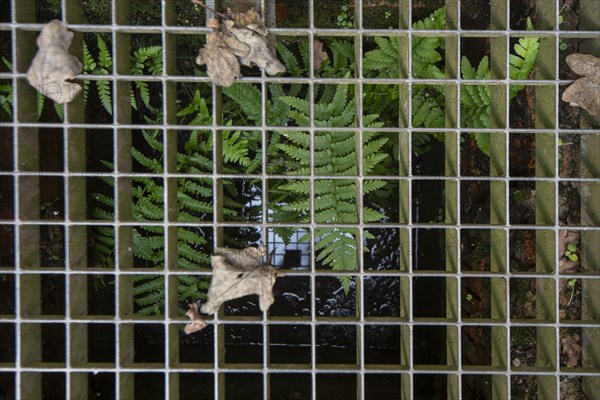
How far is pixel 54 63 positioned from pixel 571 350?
2.89 metres

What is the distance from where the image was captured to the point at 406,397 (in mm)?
2471

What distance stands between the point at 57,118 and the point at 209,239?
3.80ft

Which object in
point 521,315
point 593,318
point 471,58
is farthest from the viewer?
point 471,58

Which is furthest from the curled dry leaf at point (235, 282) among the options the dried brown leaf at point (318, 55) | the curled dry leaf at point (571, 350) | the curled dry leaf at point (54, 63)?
the curled dry leaf at point (571, 350)

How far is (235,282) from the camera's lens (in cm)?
234

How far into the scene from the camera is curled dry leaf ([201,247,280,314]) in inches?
91.4

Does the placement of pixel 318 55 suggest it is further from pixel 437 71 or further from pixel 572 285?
pixel 572 285

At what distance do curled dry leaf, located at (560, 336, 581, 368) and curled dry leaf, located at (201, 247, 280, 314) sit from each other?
167cm

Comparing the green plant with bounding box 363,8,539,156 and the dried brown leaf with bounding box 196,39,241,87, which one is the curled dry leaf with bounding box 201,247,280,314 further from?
the green plant with bounding box 363,8,539,156

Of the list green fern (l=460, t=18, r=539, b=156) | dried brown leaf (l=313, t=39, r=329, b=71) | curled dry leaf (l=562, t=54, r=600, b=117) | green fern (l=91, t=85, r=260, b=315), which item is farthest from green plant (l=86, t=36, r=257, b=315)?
curled dry leaf (l=562, t=54, r=600, b=117)

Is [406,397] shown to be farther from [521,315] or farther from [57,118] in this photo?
[57,118]

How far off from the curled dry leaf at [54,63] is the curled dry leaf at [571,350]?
9.02 feet

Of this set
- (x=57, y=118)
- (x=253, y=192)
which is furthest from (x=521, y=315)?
(x=57, y=118)

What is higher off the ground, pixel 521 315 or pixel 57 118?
pixel 57 118
